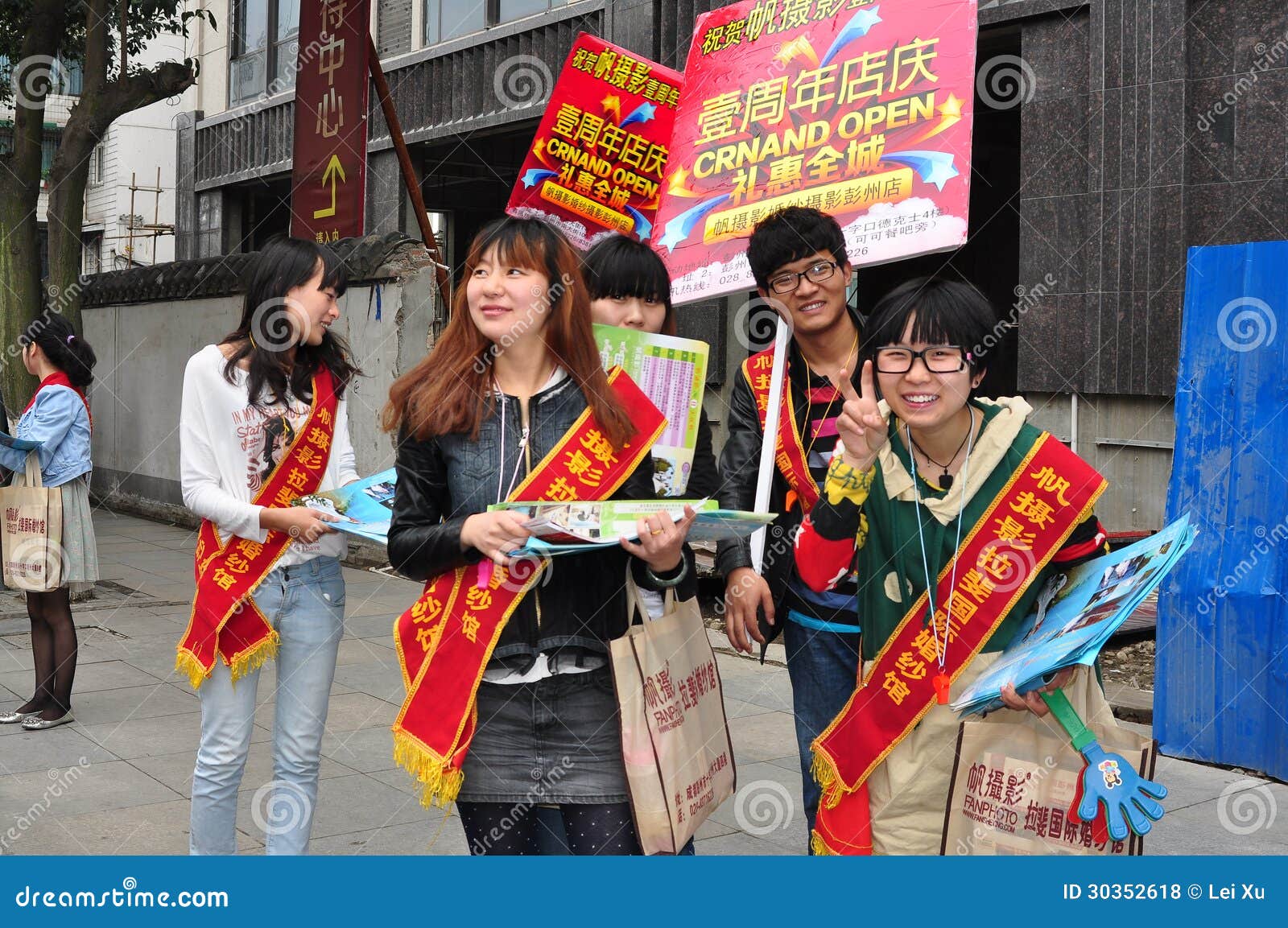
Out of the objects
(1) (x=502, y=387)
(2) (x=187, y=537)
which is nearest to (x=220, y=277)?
(2) (x=187, y=537)

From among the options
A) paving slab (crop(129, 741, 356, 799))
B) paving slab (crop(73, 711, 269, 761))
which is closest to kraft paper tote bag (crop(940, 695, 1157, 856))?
paving slab (crop(129, 741, 356, 799))

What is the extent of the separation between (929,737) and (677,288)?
1.56 metres

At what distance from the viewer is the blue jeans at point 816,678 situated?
9.78 ft

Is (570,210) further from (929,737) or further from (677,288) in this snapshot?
(929,737)

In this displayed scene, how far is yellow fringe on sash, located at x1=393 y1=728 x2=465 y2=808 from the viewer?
240 cm

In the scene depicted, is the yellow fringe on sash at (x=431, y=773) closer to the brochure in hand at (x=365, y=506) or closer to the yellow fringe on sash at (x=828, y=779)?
the brochure in hand at (x=365, y=506)

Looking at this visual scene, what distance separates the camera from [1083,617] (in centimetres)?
221

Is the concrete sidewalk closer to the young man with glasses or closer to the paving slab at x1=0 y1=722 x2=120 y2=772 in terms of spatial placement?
the paving slab at x1=0 y1=722 x2=120 y2=772

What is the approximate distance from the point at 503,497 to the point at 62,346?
428 centimetres

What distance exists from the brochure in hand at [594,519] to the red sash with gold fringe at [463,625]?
0.39 ft

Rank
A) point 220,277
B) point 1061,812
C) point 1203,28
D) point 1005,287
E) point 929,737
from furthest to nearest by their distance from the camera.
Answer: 1. point 1005,287
2. point 220,277
3. point 1203,28
4. point 929,737
5. point 1061,812

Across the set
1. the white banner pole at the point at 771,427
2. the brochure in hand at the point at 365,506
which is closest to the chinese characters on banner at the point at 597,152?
the brochure in hand at the point at 365,506

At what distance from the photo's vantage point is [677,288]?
357cm

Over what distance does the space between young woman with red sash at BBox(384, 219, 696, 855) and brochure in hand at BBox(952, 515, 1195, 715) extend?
0.63 metres
